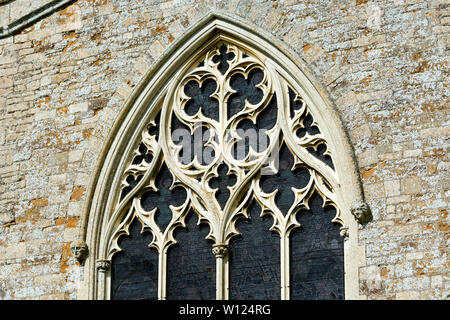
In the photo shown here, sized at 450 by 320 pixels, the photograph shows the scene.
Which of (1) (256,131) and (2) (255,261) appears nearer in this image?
(2) (255,261)

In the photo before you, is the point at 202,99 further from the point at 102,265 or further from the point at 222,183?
the point at 102,265

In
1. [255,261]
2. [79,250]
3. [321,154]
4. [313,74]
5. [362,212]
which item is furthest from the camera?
[79,250]

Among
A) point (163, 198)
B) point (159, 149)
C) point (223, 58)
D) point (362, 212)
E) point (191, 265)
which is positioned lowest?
point (191, 265)

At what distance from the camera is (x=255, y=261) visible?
1452 cm

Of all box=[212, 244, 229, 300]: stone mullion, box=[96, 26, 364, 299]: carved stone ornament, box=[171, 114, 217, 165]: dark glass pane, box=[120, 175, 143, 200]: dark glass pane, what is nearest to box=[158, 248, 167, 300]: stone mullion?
box=[96, 26, 364, 299]: carved stone ornament

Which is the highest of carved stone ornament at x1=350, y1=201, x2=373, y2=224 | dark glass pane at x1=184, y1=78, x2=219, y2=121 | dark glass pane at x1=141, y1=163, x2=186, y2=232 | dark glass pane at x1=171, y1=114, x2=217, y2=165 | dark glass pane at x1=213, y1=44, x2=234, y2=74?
dark glass pane at x1=213, y1=44, x2=234, y2=74

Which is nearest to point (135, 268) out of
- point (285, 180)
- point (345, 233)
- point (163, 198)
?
point (163, 198)

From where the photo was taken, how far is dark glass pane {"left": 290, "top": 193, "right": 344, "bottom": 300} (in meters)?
14.1

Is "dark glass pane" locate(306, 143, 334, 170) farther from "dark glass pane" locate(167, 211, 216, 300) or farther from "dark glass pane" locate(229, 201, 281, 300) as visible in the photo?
"dark glass pane" locate(167, 211, 216, 300)

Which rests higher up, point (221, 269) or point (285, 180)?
point (285, 180)

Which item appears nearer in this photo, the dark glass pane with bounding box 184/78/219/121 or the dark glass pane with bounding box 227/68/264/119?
the dark glass pane with bounding box 227/68/264/119

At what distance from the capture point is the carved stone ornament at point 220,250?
1459cm

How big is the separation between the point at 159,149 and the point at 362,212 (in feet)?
8.55

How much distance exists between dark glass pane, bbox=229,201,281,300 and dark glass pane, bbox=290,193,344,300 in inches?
8.3
